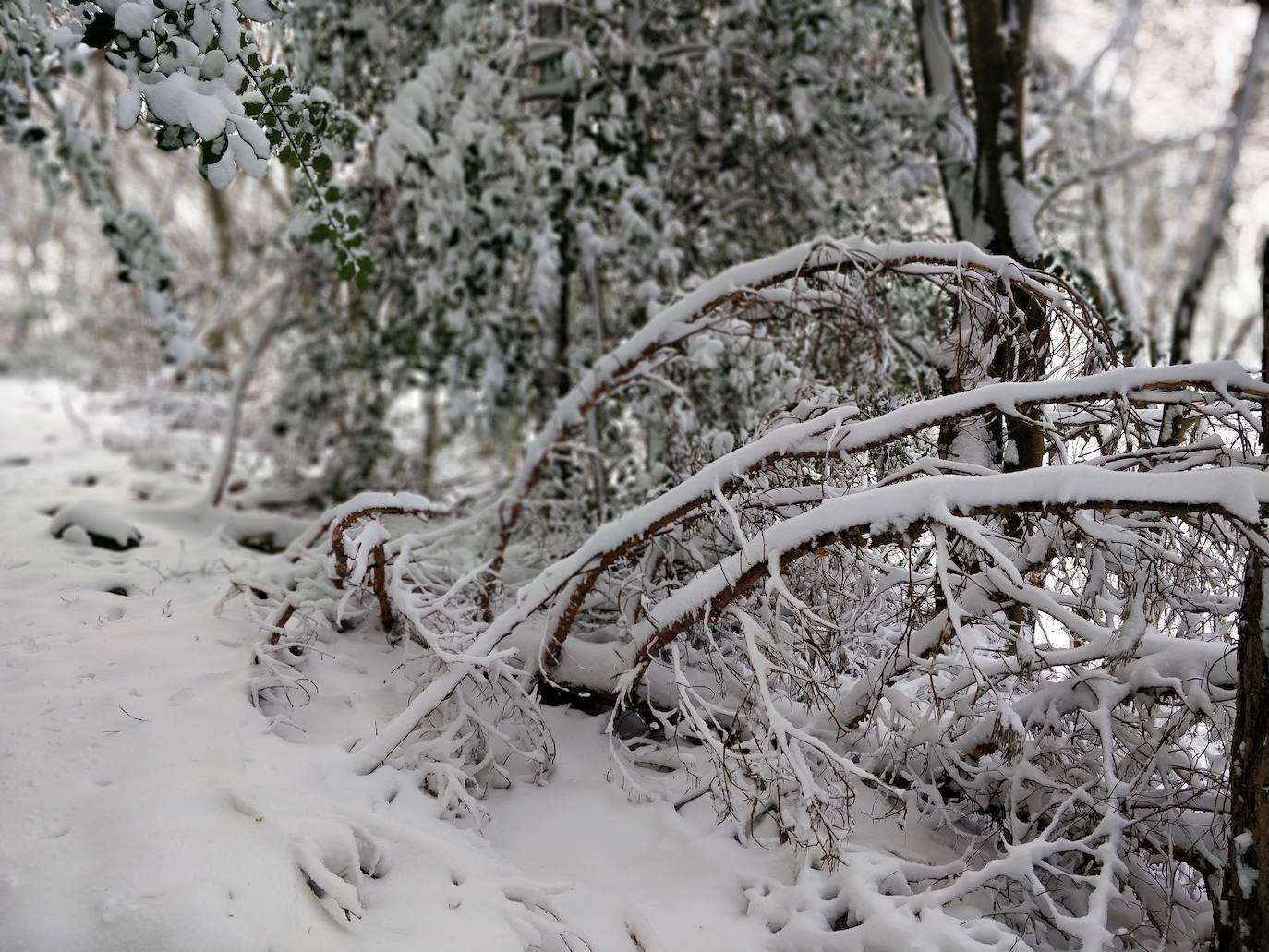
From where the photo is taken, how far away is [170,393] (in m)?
8.20

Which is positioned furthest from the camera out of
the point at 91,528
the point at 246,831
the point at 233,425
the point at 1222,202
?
the point at 1222,202

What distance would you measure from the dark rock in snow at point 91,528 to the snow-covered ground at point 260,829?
798 millimetres

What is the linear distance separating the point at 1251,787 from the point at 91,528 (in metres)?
5.03

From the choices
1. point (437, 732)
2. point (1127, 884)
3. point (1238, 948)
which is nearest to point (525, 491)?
point (437, 732)

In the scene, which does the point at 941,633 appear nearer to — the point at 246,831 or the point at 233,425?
the point at 246,831

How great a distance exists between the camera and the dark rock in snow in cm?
432

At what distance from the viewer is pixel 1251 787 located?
2092 mm

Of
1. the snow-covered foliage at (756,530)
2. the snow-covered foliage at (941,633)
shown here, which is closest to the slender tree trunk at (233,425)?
the snow-covered foliage at (756,530)

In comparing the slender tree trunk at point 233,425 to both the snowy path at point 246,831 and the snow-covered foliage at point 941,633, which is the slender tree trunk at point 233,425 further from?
the snow-covered foliage at point 941,633

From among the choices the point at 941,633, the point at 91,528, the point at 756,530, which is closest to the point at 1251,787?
the point at 941,633

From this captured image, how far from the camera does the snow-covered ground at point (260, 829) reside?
200 cm

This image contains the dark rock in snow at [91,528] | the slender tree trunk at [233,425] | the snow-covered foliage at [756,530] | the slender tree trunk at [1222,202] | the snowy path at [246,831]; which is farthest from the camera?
the slender tree trunk at [1222,202]

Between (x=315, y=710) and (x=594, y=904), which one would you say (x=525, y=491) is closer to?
(x=315, y=710)

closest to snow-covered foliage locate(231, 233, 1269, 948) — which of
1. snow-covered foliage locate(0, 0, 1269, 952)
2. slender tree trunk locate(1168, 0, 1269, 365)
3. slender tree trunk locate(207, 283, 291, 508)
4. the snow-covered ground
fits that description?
snow-covered foliage locate(0, 0, 1269, 952)
